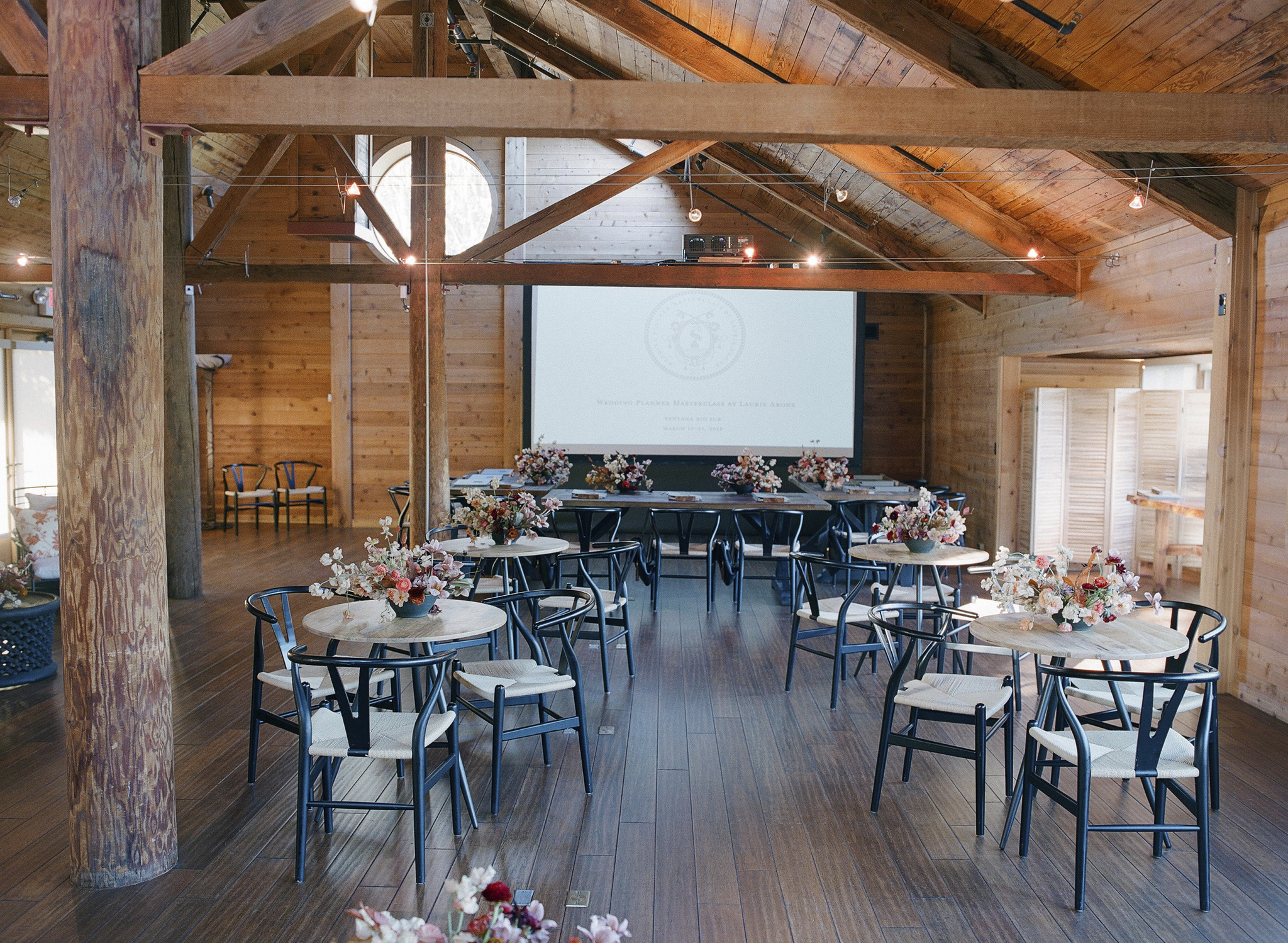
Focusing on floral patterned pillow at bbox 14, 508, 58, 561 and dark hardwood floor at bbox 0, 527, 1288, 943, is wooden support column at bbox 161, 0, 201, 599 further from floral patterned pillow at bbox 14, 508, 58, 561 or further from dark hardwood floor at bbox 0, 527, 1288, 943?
dark hardwood floor at bbox 0, 527, 1288, 943

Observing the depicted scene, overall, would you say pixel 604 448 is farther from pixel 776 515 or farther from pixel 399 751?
pixel 399 751

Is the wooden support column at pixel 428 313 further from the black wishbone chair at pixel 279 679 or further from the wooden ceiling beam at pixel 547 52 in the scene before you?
the black wishbone chair at pixel 279 679

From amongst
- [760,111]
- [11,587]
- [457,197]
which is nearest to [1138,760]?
[760,111]

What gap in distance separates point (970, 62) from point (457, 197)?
748 cm

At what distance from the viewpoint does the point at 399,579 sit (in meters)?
3.53

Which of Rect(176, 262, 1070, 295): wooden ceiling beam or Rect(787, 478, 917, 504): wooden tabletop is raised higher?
Rect(176, 262, 1070, 295): wooden ceiling beam

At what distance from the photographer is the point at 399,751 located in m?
3.02

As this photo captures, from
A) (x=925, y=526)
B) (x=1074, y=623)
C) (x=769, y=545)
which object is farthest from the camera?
(x=769, y=545)

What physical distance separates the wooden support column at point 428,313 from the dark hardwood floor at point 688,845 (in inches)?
124

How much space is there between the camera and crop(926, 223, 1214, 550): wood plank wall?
5863mm

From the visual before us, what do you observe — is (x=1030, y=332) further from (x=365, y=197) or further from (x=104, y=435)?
(x=104, y=435)

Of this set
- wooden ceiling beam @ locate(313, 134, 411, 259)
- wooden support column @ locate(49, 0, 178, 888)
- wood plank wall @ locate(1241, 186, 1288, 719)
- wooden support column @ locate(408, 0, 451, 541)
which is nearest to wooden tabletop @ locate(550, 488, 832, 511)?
wooden support column @ locate(408, 0, 451, 541)

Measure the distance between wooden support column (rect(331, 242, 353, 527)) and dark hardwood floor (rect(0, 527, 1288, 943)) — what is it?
21.9 feet

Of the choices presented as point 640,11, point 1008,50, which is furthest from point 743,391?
point 1008,50
